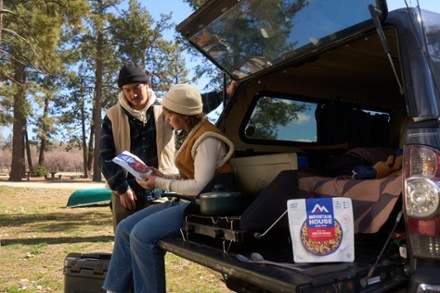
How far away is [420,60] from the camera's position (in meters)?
1.98

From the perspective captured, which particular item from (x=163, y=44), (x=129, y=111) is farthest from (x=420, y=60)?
(x=163, y=44)

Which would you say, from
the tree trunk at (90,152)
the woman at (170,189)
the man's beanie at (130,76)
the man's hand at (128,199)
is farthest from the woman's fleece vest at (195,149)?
the tree trunk at (90,152)

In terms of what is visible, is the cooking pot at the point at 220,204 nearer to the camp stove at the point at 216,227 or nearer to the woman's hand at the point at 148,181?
the camp stove at the point at 216,227

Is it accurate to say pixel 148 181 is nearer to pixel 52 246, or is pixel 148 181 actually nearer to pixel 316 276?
pixel 316 276

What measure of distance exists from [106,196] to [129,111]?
27.3 feet

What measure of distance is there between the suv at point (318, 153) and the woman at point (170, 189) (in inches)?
3.5

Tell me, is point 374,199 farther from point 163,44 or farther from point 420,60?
point 163,44

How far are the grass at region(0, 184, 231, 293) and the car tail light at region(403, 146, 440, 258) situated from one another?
4.36ft

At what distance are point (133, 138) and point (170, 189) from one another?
1.03m

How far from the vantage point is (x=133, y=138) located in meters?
3.75

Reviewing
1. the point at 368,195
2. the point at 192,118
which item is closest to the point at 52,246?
the point at 192,118

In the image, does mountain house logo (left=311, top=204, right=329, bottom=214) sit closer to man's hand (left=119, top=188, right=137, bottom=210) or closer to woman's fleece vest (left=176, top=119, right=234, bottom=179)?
woman's fleece vest (left=176, top=119, right=234, bottom=179)

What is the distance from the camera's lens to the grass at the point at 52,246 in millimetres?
4590

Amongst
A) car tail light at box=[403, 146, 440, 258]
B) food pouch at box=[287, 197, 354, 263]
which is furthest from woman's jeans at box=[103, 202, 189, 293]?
car tail light at box=[403, 146, 440, 258]
